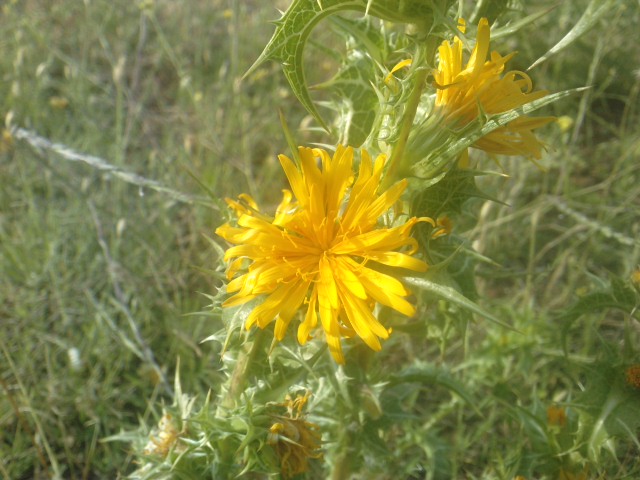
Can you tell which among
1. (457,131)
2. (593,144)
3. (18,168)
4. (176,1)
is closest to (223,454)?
(457,131)

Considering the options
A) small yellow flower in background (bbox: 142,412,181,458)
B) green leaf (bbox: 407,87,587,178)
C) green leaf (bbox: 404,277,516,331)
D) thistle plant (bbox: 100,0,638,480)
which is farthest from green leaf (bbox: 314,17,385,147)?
small yellow flower in background (bbox: 142,412,181,458)

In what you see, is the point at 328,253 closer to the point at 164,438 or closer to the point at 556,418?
the point at 164,438

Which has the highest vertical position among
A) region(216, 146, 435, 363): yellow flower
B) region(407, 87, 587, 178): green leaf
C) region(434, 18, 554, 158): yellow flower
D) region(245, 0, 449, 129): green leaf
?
region(245, 0, 449, 129): green leaf

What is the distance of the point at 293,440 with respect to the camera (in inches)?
58.9

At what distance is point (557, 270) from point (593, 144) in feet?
4.89

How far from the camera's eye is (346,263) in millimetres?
1346

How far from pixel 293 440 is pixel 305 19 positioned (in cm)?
102

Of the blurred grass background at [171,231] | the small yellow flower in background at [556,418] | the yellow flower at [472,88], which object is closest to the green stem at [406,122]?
the yellow flower at [472,88]

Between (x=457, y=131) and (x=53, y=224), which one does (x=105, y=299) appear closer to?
(x=53, y=224)

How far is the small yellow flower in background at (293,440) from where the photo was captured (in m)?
1.50

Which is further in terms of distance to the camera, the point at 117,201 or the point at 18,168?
the point at 18,168

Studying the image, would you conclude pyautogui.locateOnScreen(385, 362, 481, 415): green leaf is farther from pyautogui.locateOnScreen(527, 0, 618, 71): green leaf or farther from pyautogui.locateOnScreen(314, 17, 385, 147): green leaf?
pyautogui.locateOnScreen(527, 0, 618, 71): green leaf

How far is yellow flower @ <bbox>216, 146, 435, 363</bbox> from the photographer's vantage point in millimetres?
1272

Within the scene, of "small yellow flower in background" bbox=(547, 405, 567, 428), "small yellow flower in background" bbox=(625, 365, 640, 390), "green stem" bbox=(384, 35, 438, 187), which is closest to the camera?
"green stem" bbox=(384, 35, 438, 187)
